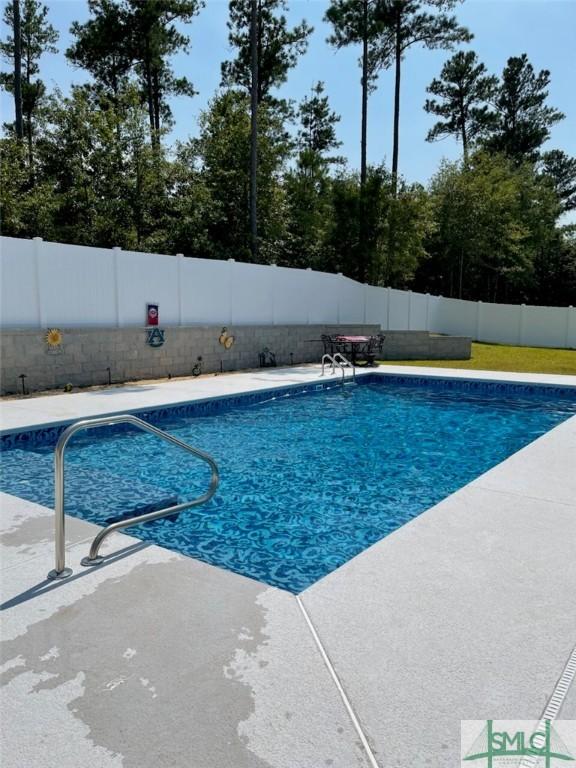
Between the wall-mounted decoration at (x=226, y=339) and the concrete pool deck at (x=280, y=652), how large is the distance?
9405 millimetres

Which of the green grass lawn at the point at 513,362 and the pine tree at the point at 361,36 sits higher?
the pine tree at the point at 361,36

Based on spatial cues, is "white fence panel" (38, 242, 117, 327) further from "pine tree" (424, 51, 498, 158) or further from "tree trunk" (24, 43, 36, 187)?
"pine tree" (424, 51, 498, 158)

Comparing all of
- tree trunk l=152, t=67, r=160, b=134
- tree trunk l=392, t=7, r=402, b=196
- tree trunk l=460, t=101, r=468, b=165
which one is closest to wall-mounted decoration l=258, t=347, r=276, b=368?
tree trunk l=392, t=7, r=402, b=196

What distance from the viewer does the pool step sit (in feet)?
15.3

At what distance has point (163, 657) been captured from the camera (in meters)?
2.31

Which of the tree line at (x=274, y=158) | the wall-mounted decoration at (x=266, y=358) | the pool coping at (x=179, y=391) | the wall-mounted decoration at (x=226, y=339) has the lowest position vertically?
the pool coping at (x=179, y=391)

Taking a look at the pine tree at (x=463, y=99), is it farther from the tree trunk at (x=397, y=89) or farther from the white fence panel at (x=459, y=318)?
the white fence panel at (x=459, y=318)

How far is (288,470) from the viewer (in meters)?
6.00

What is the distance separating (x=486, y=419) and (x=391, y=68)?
2052cm

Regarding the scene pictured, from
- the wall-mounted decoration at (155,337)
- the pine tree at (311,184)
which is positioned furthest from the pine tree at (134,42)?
the wall-mounted decoration at (155,337)

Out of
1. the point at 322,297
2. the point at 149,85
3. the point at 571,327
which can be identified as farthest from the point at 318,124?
the point at 322,297

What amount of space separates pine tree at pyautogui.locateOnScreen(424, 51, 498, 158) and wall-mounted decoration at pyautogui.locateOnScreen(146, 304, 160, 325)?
952 inches

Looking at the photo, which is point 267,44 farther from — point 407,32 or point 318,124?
point 318,124

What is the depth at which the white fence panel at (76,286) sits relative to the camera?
9.63 meters
